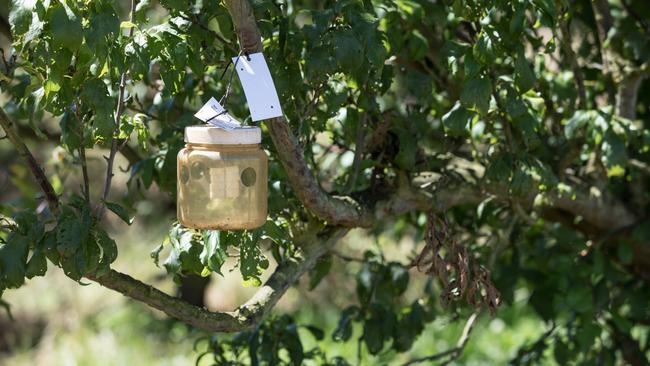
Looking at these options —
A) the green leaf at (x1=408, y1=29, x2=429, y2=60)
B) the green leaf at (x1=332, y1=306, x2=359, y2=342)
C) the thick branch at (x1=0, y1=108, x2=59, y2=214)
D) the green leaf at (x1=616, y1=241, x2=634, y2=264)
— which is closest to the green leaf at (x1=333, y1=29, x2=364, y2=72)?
the thick branch at (x1=0, y1=108, x2=59, y2=214)

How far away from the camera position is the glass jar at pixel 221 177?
1565 mm

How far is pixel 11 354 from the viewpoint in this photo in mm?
5688

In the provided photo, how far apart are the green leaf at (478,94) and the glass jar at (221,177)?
542 millimetres

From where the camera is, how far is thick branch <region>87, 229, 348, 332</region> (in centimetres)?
178

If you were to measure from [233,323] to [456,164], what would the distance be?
97cm

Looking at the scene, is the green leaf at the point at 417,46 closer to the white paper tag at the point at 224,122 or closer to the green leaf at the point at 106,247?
the white paper tag at the point at 224,122

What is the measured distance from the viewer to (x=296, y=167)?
71.4 inches

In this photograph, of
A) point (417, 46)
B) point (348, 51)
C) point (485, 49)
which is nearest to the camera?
point (348, 51)

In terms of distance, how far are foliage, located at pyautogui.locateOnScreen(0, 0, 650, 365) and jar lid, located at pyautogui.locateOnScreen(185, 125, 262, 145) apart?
0.16m

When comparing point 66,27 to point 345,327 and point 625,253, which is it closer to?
point 345,327

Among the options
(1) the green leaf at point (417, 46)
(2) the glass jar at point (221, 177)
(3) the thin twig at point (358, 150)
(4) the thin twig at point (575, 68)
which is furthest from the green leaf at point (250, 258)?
(4) the thin twig at point (575, 68)

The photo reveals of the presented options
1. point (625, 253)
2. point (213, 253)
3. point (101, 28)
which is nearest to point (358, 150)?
point (213, 253)

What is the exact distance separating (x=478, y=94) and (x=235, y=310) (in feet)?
2.16

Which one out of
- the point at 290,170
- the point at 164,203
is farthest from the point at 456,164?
Result: the point at 164,203
